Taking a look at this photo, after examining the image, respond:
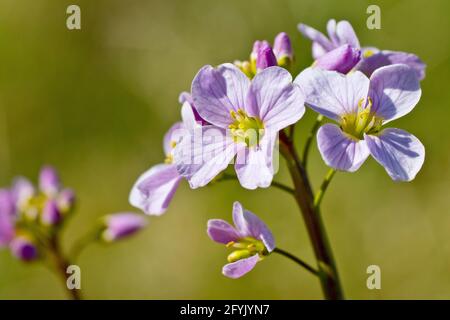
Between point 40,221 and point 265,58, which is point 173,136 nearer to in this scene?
point 265,58

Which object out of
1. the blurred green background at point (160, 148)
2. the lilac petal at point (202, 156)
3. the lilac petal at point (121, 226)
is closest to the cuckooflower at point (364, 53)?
the lilac petal at point (202, 156)

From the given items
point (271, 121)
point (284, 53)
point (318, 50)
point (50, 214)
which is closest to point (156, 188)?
point (271, 121)

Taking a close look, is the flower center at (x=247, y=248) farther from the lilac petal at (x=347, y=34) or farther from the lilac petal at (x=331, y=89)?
the lilac petal at (x=347, y=34)

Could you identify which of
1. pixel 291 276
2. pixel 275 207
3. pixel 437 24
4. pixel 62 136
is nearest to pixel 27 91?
pixel 62 136
